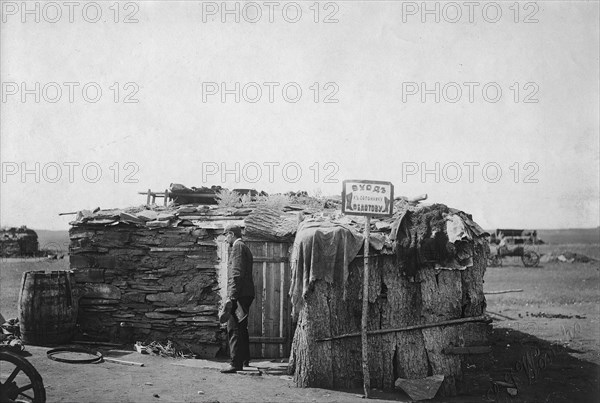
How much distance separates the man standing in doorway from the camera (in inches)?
308

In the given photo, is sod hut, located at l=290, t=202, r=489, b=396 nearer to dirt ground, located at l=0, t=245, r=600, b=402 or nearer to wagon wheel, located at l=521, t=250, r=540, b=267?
dirt ground, located at l=0, t=245, r=600, b=402

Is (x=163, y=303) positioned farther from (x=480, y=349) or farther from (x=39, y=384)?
(x=480, y=349)

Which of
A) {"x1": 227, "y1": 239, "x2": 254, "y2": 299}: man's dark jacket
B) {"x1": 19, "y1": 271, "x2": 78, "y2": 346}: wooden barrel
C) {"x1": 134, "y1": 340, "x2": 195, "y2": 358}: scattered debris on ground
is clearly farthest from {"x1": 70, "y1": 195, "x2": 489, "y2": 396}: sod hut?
{"x1": 19, "y1": 271, "x2": 78, "y2": 346}: wooden barrel

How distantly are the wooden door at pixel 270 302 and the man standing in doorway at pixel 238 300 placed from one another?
0.76 meters

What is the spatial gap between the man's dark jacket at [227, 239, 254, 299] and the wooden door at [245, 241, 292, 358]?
0.78 meters

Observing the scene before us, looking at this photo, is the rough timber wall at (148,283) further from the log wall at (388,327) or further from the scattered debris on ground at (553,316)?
the scattered debris on ground at (553,316)

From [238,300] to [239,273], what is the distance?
418mm

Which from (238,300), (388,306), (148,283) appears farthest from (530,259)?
(238,300)

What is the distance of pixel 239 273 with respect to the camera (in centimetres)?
784

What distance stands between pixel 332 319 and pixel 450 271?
1.83m

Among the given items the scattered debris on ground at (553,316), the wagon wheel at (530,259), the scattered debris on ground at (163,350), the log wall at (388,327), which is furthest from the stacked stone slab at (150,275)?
the wagon wheel at (530,259)

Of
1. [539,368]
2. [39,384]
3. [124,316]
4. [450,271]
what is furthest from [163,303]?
[539,368]

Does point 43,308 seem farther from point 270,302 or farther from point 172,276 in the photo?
point 270,302

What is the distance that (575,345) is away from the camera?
32.3 ft
